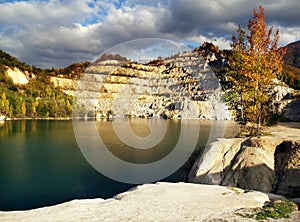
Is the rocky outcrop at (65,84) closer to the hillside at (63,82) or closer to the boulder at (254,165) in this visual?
the hillside at (63,82)

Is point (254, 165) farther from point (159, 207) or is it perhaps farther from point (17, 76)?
point (17, 76)

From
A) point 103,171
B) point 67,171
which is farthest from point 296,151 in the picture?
point 67,171

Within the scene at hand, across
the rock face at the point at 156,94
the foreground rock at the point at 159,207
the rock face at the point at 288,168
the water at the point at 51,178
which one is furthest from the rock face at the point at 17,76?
the rock face at the point at 288,168

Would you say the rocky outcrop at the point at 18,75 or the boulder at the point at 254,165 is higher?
the rocky outcrop at the point at 18,75

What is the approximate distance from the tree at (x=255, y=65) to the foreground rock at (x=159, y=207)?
868 cm

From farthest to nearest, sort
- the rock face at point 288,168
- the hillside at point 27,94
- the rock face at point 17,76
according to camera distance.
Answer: the rock face at point 17,76 < the hillside at point 27,94 < the rock face at point 288,168

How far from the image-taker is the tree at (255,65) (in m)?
18.4

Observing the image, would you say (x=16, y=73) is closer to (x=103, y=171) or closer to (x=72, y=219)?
(x=103, y=171)

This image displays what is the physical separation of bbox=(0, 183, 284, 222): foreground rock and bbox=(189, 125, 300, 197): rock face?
336 cm

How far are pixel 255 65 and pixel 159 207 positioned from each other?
1242 centimetres

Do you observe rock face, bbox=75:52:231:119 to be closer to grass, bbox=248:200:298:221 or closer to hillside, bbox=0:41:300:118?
hillside, bbox=0:41:300:118

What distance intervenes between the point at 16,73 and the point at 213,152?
14279 cm

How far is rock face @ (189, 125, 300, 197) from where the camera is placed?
1512 centimetres

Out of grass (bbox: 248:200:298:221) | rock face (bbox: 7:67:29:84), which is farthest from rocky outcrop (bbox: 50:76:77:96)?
grass (bbox: 248:200:298:221)
